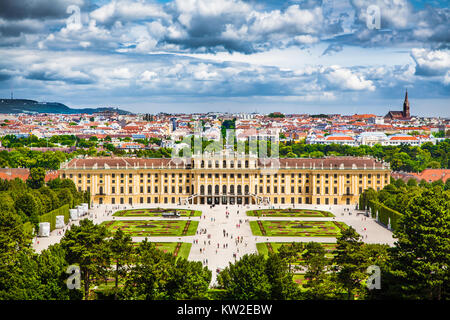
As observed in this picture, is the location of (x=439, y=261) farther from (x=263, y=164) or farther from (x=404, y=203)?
(x=263, y=164)

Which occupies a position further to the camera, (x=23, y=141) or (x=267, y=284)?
(x=23, y=141)

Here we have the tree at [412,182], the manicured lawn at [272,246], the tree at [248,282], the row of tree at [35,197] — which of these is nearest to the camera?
the tree at [248,282]

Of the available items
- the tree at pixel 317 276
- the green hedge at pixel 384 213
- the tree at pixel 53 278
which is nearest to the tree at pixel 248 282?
the tree at pixel 317 276

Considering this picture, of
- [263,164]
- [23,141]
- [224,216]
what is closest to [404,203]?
[224,216]

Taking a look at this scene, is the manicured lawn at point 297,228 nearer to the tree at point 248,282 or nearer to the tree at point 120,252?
the tree at point 120,252

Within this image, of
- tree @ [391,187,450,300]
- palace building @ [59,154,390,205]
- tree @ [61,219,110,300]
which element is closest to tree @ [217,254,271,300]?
tree @ [391,187,450,300]

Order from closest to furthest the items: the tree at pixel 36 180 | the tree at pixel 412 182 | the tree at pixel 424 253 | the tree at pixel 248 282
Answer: the tree at pixel 424 253, the tree at pixel 248 282, the tree at pixel 36 180, the tree at pixel 412 182
